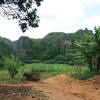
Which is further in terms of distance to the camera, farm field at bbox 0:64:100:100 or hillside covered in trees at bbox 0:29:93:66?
hillside covered in trees at bbox 0:29:93:66

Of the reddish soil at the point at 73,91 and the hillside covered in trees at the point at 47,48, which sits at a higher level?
the hillside covered in trees at the point at 47,48

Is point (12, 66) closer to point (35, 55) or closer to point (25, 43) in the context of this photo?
point (35, 55)

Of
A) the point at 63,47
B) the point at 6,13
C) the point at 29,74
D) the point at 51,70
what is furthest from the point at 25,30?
the point at 63,47

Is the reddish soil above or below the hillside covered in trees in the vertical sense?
below

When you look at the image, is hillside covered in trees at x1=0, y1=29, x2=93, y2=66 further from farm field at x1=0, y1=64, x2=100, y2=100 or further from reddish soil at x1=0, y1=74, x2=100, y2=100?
reddish soil at x1=0, y1=74, x2=100, y2=100

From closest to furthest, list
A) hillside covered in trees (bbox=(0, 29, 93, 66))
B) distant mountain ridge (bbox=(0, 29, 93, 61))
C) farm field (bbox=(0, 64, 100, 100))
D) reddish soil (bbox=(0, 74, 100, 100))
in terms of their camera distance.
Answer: farm field (bbox=(0, 64, 100, 100)), reddish soil (bbox=(0, 74, 100, 100)), hillside covered in trees (bbox=(0, 29, 93, 66)), distant mountain ridge (bbox=(0, 29, 93, 61))

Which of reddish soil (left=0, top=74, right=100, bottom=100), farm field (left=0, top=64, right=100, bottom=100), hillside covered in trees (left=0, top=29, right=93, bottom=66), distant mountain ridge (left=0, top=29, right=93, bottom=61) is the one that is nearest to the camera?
farm field (left=0, top=64, right=100, bottom=100)

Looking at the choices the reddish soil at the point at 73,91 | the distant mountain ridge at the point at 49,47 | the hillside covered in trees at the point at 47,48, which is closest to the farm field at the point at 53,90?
the reddish soil at the point at 73,91

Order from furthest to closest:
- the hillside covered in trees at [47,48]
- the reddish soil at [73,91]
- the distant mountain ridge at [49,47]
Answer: the distant mountain ridge at [49,47]
the hillside covered in trees at [47,48]
the reddish soil at [73,91]

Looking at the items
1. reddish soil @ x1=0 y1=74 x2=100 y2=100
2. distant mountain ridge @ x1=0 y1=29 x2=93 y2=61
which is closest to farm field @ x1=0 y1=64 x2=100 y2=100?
reddish soil @ x1=0 y1=74 x2=100 y2=100

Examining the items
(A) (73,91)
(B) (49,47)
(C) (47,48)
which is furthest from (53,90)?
(C) (47,48)

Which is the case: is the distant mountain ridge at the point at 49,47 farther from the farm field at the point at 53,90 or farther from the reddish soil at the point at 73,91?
the reddish soil at the point at 73,91

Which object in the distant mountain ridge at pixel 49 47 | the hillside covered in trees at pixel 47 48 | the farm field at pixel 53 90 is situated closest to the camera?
the farm field at pixel 53 90

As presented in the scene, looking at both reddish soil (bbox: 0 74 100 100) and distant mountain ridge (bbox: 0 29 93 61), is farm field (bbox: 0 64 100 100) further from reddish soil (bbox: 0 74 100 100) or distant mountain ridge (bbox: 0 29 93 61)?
distant mountain ridge (bbox: 0 29 93 61)
